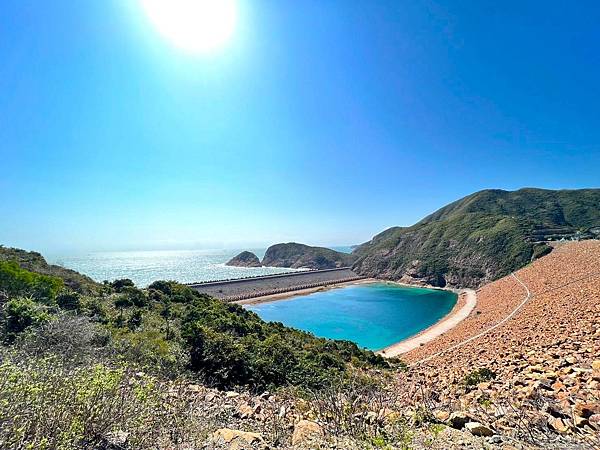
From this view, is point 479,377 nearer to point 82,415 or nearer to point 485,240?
point 82,415

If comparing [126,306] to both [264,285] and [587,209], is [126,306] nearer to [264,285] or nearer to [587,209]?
[264,285]

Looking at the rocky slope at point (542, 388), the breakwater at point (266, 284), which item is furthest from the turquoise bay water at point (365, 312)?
the rocky slope at point (542, 388)

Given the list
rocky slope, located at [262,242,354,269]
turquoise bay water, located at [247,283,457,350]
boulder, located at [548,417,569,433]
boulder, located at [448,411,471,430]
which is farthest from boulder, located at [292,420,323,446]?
rocky slope, located at [262,242,354,269]

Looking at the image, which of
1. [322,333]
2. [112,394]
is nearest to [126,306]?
[112,394]

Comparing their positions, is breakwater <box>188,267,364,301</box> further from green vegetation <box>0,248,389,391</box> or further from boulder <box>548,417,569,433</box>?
boulder <box>548,417,569,433</box>

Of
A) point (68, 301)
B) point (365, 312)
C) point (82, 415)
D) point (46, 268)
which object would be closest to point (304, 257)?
point (365, 312)
